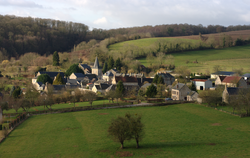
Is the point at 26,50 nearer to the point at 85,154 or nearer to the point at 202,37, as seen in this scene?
the point at 202,37

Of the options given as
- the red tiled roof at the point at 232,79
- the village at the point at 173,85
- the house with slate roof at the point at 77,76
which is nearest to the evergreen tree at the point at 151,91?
the village at the point at 173,85

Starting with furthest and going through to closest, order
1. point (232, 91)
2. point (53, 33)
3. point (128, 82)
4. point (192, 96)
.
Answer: point (53, 33), point (128, 82), point (192, 96), point (232, 91)

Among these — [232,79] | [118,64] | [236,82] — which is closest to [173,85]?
[232,79]

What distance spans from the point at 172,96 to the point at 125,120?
32.7 meters

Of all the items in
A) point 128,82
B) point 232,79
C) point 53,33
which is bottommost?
point 128,82

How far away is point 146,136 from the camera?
29.8m

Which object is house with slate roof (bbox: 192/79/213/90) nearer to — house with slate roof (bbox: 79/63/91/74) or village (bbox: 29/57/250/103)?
village (bbox: 29/57/250/103)

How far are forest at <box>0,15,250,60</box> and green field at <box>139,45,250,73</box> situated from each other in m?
41.9

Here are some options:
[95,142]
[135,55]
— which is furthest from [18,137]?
[135,55]

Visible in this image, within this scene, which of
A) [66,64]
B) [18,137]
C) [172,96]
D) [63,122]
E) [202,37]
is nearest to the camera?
[18,137]

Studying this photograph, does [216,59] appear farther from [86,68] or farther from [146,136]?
[146,136]

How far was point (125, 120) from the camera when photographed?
2616 centimetres

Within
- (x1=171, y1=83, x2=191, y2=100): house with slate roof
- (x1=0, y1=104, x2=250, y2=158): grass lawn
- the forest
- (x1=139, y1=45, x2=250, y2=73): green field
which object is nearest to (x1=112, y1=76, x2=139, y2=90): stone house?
(x1=171, y1=83, x2=191, y2=100): house with slate roof

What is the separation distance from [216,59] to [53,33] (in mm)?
94970
